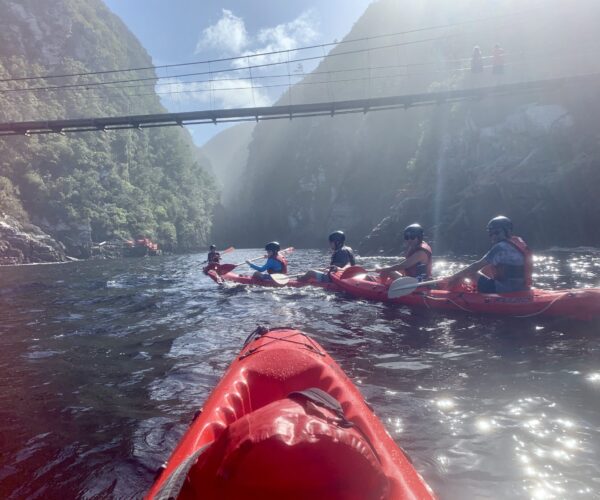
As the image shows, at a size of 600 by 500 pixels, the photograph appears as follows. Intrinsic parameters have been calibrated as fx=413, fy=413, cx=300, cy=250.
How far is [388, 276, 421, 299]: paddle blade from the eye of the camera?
8.26 meters

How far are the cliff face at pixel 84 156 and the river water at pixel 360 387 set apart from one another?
36309 millimetres

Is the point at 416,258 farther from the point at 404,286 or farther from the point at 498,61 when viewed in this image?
the point at 498,61

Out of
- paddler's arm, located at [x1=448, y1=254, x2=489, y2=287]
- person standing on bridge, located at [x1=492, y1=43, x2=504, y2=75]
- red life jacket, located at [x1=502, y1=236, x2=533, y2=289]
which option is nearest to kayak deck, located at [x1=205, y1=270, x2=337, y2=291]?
paddler's arm, located at [x1=448, y1=254, x2=489, y2=287]

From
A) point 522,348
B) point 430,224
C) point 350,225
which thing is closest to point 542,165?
point 430,224

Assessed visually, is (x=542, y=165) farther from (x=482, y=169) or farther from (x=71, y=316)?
(x=71, y=316)

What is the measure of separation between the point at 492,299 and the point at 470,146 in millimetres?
28022

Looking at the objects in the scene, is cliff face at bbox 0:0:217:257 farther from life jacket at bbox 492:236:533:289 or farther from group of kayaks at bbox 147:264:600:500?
group of kayaks at bbox 147:264:600:500

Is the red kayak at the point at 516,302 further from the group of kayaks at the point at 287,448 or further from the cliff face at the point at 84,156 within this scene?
the cliff face at the point at 84,156

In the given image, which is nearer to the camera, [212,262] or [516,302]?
[516,302]

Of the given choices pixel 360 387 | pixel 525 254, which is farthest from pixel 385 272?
pixel 360 387

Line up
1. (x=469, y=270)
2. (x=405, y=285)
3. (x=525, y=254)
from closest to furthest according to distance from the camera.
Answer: (x=525, y=254), (x=469, y=270), (x=405, y=285)

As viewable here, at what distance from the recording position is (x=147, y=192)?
6372cm

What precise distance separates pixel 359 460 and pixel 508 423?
260 cm

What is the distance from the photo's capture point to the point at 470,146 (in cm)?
3206
